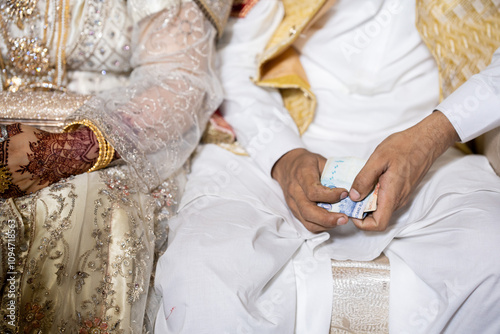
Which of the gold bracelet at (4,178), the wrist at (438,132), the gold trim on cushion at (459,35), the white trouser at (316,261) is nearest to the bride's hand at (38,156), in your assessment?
the gold bracelet at (4,178)

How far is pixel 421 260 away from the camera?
96 centimetres

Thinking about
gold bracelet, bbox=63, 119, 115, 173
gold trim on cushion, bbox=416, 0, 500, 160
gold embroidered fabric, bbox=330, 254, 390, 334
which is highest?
gold trim on cushion, bbox=416, 0, 500, 160

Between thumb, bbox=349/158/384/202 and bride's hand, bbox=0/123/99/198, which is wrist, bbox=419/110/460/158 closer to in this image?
thumb, bbox=349/158/384/202

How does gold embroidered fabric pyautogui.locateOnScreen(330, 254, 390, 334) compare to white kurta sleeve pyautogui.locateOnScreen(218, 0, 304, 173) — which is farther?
white kurta sleeve pyautogui.locateOnScreen(218, 0, 304, 173)

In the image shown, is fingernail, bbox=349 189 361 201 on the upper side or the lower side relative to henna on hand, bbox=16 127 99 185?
upper

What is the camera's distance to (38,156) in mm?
970

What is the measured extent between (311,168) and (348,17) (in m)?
0.51

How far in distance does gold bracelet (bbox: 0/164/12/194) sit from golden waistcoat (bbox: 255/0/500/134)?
0.70m

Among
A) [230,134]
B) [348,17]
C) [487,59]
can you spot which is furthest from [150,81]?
[487,59]

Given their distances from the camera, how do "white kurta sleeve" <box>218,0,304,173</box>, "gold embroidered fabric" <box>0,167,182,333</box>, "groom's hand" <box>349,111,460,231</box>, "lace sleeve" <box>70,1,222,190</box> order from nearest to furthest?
1. "gold embroidered fabric" <box>0,167,182,333</box>
2. "groom's hand" <box>349,111,460,231</box>
3. "lace sleeve" <box>70,1,222,190</box>
4. "white kurta sleeve" <box>218,0,304,173</box>

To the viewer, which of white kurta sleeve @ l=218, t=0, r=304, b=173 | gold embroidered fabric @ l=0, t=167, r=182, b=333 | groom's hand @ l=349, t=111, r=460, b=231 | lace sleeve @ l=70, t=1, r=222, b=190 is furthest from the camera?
white kurta sleeve @ l=218, t=0, r=304, b=173

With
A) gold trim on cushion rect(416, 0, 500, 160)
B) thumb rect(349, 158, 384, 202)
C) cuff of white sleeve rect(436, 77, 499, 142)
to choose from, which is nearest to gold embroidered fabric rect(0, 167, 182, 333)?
thumb rect(349, 158, 384, 202)

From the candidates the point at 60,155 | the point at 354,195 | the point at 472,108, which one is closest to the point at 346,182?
the point at 354,195

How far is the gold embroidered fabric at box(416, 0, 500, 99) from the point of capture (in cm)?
115
